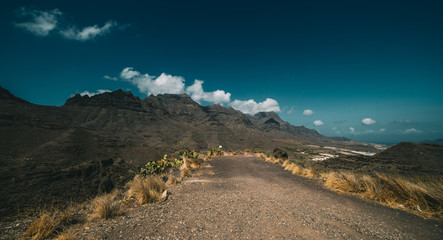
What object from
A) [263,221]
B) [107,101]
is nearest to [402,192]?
[263,221]

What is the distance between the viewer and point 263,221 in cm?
395

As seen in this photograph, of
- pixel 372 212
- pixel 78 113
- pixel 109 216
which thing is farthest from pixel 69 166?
pixel 78 113

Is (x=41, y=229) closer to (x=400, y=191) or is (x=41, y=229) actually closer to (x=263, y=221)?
(x=263, y=221)

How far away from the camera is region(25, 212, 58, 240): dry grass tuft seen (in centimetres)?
323

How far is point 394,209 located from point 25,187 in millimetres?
17615

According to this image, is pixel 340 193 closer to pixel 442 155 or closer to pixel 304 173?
pixel 304 173

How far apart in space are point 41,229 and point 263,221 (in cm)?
477

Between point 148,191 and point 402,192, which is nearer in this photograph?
point 402,192

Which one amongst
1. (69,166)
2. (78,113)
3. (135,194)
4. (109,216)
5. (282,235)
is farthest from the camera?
(78,113)

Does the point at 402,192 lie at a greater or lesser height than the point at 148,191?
greater

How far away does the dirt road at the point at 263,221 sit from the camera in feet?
11.1

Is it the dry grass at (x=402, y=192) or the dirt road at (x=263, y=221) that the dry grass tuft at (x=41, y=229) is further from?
the dry grass at (x=402, y=192)

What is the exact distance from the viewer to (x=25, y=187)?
382 inches

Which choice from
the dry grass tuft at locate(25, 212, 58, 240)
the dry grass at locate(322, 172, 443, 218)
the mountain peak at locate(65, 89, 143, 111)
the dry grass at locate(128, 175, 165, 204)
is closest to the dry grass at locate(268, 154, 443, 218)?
the dry grass at locate(322, 172, 443, 218)
